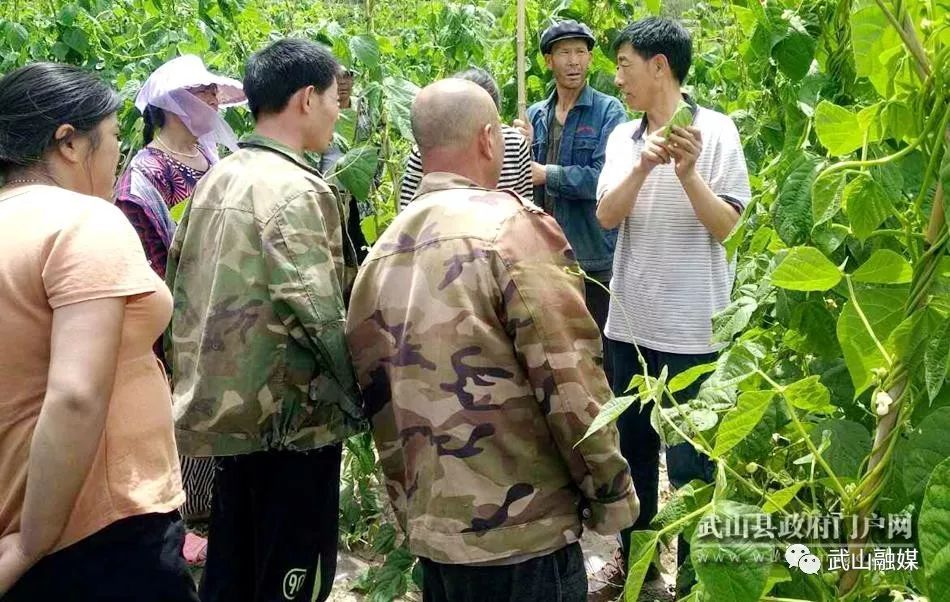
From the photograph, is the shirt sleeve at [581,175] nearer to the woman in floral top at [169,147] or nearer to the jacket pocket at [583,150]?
the jacket pocket at [583,150]

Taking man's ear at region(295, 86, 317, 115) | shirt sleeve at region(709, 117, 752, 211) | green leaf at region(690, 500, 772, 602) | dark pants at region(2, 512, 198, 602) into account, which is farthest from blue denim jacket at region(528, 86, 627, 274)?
green leaf at region(690, 500, 772, 602)

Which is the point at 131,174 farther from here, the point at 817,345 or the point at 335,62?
the point at 817,345

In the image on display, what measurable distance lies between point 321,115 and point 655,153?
2.80 feet

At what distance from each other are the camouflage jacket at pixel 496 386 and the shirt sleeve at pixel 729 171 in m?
0.98

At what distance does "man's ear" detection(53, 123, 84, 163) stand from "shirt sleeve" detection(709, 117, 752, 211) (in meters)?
1.63

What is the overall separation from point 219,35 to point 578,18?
5.98ft

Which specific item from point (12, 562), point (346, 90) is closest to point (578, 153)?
point (346, 90)

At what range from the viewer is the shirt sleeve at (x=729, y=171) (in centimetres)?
251

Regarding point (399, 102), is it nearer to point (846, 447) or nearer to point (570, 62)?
point (570, 62)

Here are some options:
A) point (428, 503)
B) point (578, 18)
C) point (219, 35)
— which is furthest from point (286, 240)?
point (219, 35)

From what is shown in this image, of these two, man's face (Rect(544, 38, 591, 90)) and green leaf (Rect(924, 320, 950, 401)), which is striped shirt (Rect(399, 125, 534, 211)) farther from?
green leaf (Rect(924, 320, 950, 401))

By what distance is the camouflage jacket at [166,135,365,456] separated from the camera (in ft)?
6.69

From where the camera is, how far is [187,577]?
167 cm

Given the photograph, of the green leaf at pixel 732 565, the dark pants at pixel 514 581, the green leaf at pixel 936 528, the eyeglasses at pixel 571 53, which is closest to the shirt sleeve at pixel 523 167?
the eyeglasses at pixel 571 53
